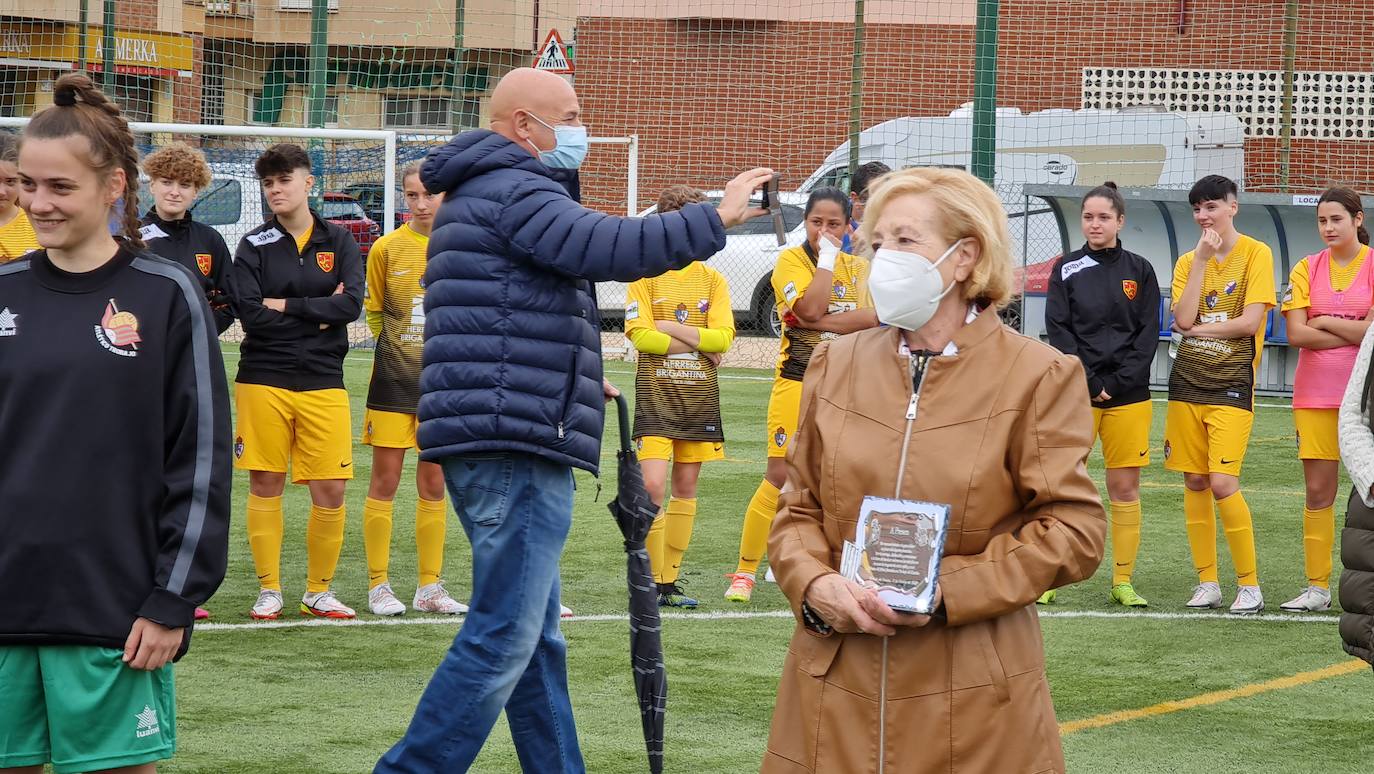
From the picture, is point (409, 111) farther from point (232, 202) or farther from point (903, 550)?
point (903, 550)

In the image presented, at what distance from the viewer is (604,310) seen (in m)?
20.3

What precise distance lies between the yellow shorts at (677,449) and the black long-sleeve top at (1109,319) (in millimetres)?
1718

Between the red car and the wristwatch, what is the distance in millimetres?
14081

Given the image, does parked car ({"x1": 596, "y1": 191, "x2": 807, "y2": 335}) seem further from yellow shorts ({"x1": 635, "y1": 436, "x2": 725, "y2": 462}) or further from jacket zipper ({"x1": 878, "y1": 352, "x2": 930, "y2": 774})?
jacket zipper ({"x1": 878, "y1": 352, "x2": 930, "y2": 774})

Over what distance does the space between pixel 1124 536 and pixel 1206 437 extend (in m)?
0.62

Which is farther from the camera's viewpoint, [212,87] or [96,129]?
[212,87]

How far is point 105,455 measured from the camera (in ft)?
10.2

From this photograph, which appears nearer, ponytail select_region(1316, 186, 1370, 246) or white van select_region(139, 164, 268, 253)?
ponytail select_region(1316, 186, 1370, 246)

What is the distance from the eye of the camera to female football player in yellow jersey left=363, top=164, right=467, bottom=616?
7.11 metres

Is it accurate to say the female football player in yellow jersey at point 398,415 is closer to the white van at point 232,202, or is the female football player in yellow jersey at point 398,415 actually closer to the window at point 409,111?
the white van at point 232,202

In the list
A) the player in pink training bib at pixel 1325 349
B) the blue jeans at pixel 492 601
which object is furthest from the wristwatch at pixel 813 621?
the player in pink training bib at pixel 1325 349

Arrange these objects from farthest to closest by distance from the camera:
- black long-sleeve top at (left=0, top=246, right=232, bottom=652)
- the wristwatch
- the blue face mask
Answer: the blue face mask → black long-sleeve top at (left=0, top=246, right=232, bottom=652) → the wristwatch

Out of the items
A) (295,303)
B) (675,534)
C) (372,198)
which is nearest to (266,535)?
(295,303)

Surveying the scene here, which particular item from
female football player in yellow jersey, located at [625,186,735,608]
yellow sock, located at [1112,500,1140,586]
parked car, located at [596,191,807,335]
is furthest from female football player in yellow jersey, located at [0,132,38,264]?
parked car, located at [596,191,807,335]
